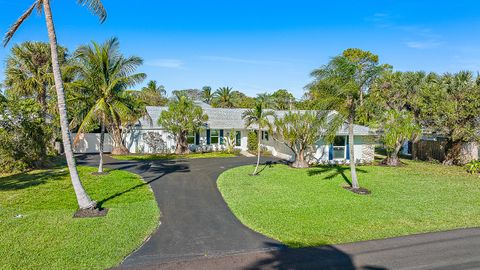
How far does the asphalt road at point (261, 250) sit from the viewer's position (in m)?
7.50

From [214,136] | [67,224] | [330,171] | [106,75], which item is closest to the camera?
[67,224]

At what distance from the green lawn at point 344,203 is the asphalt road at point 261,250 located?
1.65ft

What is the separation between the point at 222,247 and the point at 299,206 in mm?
4740

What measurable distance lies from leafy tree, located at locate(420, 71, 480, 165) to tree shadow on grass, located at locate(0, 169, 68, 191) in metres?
25.0

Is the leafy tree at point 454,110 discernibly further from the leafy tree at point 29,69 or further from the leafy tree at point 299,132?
the leafy tree at point 29,69

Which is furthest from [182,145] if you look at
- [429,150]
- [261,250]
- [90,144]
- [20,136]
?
[429,150]

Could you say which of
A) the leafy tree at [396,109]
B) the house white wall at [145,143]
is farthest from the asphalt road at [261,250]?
the house white wall at [145,143]

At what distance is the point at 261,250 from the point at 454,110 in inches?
784

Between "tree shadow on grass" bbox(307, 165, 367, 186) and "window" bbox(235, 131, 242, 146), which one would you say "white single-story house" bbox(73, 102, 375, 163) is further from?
"tree shadow on grass" bbox(307, 165, 367, 186)

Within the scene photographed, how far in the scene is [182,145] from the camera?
28.4 metres

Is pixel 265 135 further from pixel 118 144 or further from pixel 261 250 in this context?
pixel 261 250

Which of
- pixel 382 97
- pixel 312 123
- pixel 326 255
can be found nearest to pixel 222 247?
pixel 326 255

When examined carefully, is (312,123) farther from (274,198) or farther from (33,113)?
(33,113)

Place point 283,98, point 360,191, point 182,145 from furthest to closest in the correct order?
point 283,98 → point 182,145 → point 360,191
